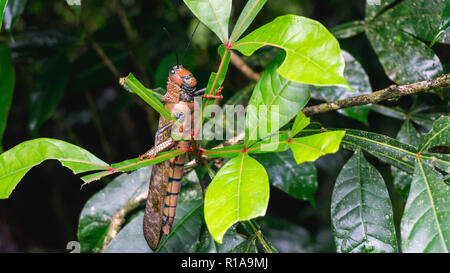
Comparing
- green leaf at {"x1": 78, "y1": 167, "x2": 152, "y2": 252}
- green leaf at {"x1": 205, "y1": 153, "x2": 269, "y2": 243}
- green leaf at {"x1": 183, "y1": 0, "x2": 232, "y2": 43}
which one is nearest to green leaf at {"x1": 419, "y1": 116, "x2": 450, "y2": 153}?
green leaf at {"x1": 205, "y1": 153, "x2": 269, "y2": 243}

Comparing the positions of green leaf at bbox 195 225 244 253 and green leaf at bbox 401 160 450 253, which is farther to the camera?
green leaf at bbox 195 225 244 253

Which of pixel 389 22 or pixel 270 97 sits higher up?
pixel 389 22

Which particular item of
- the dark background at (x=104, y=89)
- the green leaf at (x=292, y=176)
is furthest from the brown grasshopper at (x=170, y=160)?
the dark background at (x=104, y=89)

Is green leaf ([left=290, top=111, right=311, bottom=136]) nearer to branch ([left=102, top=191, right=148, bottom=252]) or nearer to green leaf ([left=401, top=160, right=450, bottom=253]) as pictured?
green leaf ([left=401, top=160, right=450, bottom=253])

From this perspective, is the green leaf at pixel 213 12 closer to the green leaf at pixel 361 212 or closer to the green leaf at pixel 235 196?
the green leaf at pixel 235 196
